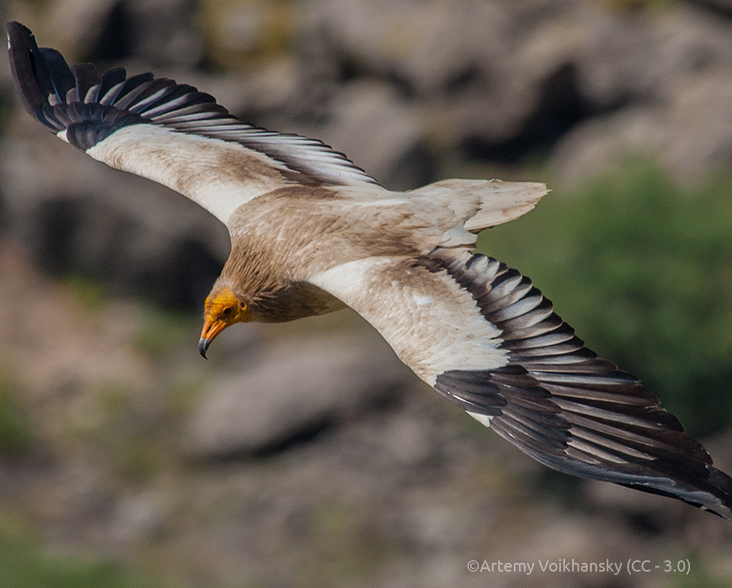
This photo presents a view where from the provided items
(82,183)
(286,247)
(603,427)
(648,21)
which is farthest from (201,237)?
(603,427)

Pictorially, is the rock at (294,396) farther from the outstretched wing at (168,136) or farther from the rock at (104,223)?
the outstretched wing at (168,136)

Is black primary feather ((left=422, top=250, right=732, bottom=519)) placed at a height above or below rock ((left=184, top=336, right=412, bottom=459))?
above

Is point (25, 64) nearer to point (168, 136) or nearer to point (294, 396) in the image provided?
point (168, 136)

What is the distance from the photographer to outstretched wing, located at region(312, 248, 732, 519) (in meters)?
4.16

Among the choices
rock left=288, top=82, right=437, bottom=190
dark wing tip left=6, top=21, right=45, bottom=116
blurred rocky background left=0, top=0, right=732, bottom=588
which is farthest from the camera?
rock left=288, top=82, right=437, bottom=190

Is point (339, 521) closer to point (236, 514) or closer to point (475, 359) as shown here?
point (236, 514)

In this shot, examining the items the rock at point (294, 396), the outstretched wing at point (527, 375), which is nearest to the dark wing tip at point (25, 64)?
the outstretched wing at point (527, 375)

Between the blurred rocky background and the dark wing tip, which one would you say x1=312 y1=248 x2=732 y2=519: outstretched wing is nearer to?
the dark wing tip

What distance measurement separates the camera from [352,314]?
62.5 feet

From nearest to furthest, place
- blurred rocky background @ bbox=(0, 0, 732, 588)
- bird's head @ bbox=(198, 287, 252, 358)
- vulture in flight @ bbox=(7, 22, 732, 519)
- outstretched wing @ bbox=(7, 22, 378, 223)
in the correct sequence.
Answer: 1. vulture in flight @ bbox=(7, 22, 732, 519)
2. bird's head @ bbox=(198, 287, 252, 358)
3. outstretched wing @ bbox=(7, 22, 378, 223)
4. blurred rocky background @ bbox=(0, 0, 732, 588)

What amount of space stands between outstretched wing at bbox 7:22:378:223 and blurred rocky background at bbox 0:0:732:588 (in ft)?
34.3

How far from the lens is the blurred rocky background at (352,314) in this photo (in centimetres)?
1680

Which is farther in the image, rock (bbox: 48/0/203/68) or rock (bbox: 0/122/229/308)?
rock (bbox: 48/0/203/68)

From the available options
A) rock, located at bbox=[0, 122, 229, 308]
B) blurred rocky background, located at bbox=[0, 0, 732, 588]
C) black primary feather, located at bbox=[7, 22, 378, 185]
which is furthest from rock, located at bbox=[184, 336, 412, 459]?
black primary feather, located at bbox=[7, 22, 378, 185]
